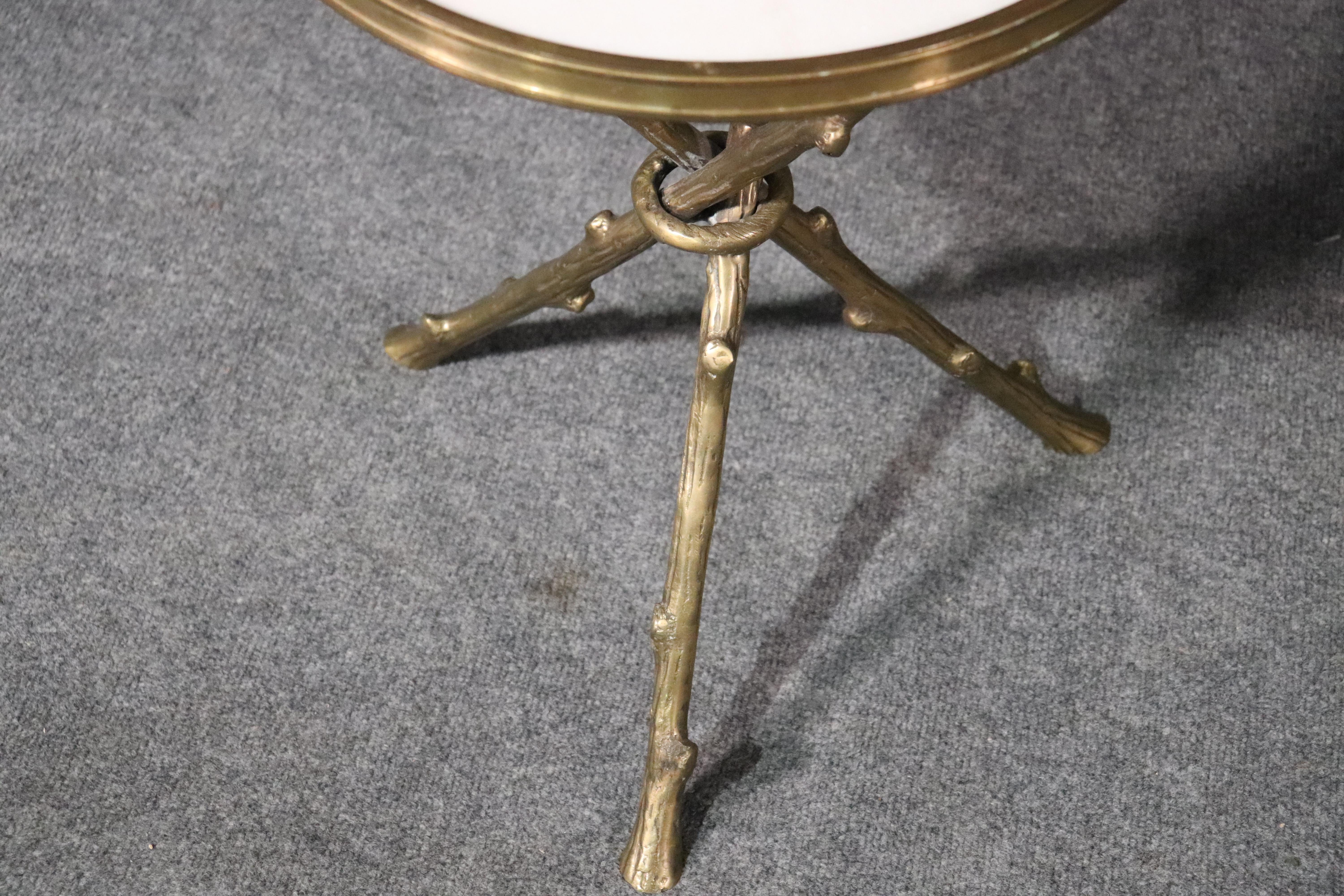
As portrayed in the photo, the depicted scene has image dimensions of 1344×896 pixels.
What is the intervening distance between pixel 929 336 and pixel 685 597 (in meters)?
0.32

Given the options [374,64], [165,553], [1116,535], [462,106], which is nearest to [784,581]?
[1116,535]

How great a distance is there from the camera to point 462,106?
1.54 m

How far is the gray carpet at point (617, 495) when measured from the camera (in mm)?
1067

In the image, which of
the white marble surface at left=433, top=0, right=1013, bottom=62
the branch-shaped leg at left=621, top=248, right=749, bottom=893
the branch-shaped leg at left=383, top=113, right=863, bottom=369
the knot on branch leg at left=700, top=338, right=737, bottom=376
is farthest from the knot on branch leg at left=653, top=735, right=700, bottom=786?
the white marble surface at left=433, top=0, right=1013, bottom=62

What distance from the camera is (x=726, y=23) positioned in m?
0.74

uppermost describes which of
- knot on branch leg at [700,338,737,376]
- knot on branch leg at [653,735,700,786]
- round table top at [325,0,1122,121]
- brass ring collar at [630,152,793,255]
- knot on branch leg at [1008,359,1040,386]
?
round table top at [325,0,1122,121]

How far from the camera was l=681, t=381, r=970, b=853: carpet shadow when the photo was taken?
3.59ft

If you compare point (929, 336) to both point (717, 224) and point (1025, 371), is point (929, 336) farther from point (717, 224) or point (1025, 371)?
point (717, 224)

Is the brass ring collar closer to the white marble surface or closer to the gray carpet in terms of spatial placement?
the white marble surface

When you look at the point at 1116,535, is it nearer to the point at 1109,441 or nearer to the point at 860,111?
the point at 1109,441

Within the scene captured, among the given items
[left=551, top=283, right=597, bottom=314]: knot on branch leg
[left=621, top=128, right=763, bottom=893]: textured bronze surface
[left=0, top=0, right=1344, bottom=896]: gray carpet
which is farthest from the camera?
[left=551, top=283, right=597, bottom=314]: knot on branch leg

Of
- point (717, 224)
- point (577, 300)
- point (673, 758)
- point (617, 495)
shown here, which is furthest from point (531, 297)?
point (673, 758)

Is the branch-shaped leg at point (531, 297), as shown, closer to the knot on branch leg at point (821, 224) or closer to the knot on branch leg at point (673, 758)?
the knot on branch leg at point (821, 224)

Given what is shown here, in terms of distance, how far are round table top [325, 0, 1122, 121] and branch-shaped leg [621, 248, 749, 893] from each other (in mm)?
234
